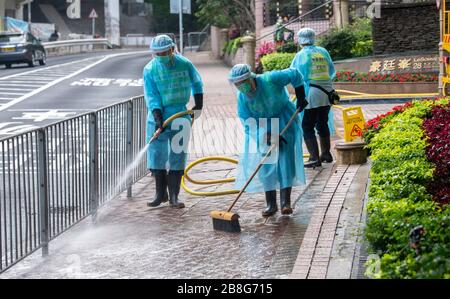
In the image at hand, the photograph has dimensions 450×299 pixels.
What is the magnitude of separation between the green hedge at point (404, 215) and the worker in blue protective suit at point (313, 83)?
3.09 metres

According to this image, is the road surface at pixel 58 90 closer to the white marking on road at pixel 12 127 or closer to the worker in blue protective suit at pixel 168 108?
the white marking on road at pixel 12 127

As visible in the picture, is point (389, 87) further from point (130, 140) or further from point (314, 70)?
point (130, 140)

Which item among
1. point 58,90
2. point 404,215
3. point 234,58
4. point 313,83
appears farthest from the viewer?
point 234,58

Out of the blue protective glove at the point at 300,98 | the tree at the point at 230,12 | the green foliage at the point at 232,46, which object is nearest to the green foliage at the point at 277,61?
the green foliage at the point at 232,46

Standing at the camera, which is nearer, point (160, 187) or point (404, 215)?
point (404, 215)

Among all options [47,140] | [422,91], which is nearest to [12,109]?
[422,91]

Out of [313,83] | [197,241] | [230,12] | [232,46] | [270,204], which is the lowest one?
[197,241]

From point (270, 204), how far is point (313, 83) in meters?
2.84

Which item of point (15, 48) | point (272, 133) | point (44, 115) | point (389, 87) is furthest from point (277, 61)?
point (15, 48)

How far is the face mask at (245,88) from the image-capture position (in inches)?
377

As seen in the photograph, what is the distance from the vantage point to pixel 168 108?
34.9 ft

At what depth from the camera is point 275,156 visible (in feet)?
32.2

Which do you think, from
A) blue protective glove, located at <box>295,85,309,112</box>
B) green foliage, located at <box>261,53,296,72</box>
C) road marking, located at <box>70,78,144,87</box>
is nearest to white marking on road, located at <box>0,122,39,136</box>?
green foliage, located at <box>261,53,296,72</box>

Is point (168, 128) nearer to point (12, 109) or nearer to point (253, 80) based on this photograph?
point (253, 80)
